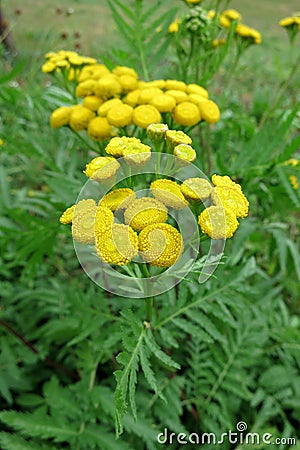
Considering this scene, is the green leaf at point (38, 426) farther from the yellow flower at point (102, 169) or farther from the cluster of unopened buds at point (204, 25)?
the cluster of unopened buds at point (204, 25)

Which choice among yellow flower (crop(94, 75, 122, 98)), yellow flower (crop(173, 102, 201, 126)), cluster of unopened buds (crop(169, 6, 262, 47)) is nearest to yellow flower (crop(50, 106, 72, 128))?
yellow flower (crop(94, 75, 122, 98))

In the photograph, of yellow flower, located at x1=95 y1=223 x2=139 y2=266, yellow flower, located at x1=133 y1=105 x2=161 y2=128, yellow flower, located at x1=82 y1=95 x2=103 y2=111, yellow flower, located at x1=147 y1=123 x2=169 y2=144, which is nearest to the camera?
yellow flower, located at x1=95 y1=223 x2=139 y2=266

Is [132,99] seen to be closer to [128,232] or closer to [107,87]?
[107,87]

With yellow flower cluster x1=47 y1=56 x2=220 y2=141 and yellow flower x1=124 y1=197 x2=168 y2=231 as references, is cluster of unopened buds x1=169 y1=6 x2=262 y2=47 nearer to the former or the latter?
yellow flower cluster x1=47 y1=56 x2=220 y2=141

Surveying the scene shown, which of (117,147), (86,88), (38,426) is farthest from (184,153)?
(38,426)

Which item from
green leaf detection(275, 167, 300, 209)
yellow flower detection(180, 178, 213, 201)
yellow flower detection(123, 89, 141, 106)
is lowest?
green leaf detection(275, 167, 300, 209)

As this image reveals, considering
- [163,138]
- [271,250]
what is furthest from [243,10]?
[163,138]

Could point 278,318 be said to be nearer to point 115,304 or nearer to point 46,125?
point 115,304
